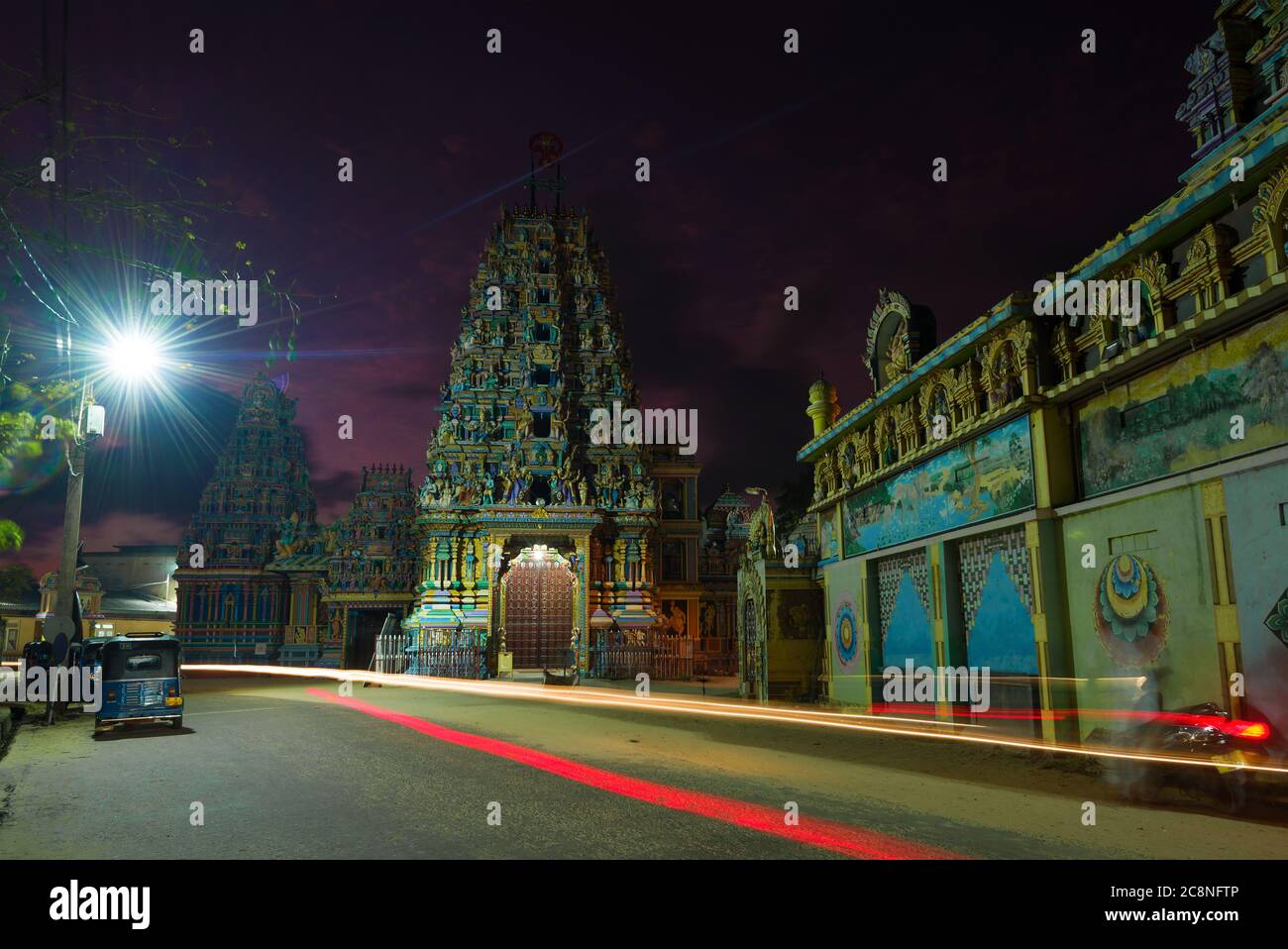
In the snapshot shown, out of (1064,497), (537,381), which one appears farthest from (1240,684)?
(537,381)

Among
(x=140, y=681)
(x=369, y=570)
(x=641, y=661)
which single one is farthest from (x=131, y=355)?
(x=369, y=570)

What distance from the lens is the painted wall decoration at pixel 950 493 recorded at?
11.4 m

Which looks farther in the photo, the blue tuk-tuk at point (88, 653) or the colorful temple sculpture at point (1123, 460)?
the blue tuk-tuk at point (88, 653)

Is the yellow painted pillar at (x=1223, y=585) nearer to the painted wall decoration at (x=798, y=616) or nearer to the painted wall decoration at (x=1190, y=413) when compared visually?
the painted wall decoration at (x=1190, y=413)

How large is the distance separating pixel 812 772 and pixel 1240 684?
15.1 ft

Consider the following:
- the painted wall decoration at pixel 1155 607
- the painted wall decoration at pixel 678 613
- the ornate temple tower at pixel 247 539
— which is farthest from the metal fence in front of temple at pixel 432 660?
the painted wall decoration at pixel 1155 607

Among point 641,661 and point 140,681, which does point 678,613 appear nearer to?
point 641,661

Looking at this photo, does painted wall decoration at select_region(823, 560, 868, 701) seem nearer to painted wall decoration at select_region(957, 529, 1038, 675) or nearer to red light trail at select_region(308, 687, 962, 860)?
painted wall decoration at select_region(957, 529, 1038, 675)

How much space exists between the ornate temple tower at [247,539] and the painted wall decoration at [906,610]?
143 feet

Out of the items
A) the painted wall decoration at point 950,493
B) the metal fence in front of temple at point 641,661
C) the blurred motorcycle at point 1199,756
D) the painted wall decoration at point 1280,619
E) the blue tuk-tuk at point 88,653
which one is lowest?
the metal fence in front of temple at point 641,661

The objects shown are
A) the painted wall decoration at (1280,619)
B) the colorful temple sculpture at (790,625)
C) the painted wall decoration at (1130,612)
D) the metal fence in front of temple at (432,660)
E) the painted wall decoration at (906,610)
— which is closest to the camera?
the painted wall decoration at (1280,619)

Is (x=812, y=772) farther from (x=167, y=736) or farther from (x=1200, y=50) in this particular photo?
(x=1200, y=50)

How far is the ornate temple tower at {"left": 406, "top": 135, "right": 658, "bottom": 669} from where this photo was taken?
122 ft
